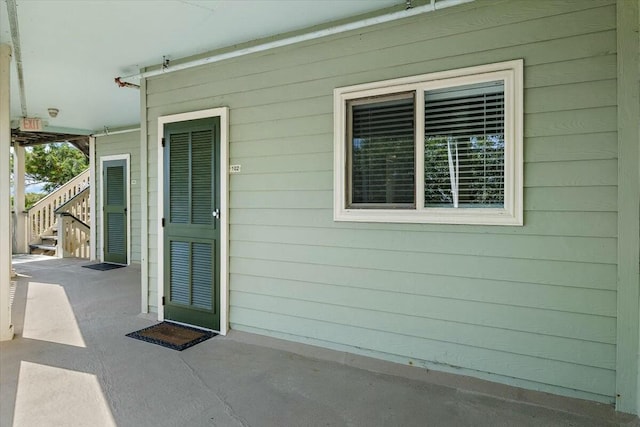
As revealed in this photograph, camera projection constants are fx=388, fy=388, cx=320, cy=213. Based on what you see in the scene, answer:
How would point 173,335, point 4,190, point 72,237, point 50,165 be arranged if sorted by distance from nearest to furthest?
point 4,190 → point 173,335 → point 72,237 → point 50,165

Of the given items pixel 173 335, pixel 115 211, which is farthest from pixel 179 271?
pixel 115 211

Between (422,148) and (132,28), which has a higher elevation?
(132,28)

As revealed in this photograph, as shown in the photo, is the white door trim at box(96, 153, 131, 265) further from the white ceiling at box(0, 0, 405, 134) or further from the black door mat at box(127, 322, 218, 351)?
the black door mat at box(127, 322, 218, 351)

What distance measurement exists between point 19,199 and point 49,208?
68 cm

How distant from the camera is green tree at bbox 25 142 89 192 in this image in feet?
44.8

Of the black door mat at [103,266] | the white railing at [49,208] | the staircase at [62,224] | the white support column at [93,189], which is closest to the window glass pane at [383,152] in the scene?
the black door mat at [103,266]

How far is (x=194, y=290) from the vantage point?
12.5 feet

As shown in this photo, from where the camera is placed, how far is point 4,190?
338 centimetres

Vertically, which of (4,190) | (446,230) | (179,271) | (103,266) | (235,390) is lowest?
(235,390)

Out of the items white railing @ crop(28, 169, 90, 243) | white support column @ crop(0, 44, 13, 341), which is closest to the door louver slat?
white support column @ crop(0, 44, 13, 341)

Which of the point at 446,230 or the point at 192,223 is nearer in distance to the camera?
the point at 446,230

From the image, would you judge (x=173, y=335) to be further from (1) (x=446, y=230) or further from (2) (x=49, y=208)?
(2) (x=49, y=208)

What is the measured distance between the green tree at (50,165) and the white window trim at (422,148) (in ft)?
44.7

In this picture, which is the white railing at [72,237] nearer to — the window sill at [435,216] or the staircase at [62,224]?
the staircase at [62,224]
